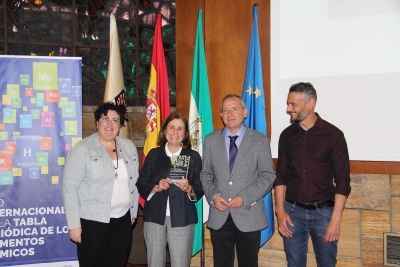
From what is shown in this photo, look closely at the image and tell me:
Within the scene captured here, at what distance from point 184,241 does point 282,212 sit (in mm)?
751

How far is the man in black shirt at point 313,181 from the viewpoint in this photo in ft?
8.75

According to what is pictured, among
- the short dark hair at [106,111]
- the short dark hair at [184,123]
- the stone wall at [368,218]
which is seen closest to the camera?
the short dark hair at [106,111]

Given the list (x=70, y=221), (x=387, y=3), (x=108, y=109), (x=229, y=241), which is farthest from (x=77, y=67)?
(x=387, y=3)

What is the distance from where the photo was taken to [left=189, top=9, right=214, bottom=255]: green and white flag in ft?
11.6

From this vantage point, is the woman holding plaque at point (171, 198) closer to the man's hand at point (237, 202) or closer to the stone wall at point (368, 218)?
the man's hand at point (237, 202)

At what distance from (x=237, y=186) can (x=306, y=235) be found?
2.07ft

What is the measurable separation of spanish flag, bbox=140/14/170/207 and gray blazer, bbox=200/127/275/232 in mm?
924

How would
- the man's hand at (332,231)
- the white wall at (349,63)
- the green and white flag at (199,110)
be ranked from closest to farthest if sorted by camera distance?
the man's hand at (332,231) → the white wall at (349,63) → the green and white flag at (199,110)

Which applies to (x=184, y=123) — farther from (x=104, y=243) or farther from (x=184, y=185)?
(x=104, y=243)

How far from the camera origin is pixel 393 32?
10.2ft

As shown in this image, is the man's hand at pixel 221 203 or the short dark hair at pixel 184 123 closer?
the man's hand at pixel 221 203

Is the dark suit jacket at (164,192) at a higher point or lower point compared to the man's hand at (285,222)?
higher

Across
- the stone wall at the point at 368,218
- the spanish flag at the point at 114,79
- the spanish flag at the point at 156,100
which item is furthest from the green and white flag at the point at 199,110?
the stone wall at the point at 368,218

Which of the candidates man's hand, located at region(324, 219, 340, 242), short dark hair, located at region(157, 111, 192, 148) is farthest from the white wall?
short dark hair, located at region(157, 111, 192, 148)
